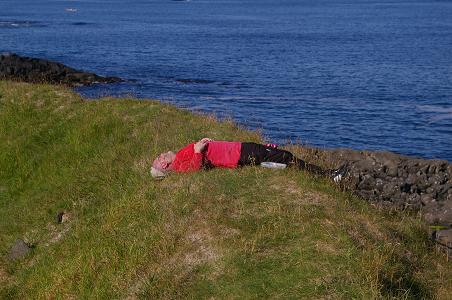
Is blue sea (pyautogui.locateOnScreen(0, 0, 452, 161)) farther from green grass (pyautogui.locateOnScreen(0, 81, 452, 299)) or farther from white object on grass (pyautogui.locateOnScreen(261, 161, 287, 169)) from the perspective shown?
white object on grass (pyautogui.locateOnScreen(261, 161, 287, 169))

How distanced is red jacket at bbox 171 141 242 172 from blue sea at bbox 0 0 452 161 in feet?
45.3

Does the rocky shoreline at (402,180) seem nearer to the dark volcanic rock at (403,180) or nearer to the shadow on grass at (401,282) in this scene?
the dark volcanic rock at (403,180)

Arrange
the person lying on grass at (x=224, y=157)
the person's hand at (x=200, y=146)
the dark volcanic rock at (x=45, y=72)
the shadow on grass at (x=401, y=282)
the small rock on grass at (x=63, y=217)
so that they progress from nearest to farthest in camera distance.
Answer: the shadow on grass at (x=401, y=282)
the person's hand at (x=200, y=146)
the person lying on grass at (x=224, y=157)
the small rock on grass at (x=63, y=217)
the dark volcanic rock at (x=45, y=72)

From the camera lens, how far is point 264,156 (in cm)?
1477

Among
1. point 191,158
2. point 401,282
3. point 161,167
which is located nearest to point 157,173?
point 161,167

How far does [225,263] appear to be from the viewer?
10.8 metres

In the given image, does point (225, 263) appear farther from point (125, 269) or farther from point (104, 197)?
point (104, 197)

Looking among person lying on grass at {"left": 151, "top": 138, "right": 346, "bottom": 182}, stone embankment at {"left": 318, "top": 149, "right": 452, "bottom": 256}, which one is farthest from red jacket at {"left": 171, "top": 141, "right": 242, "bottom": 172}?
stone embankment at {"left": 318, "top": 149, "right": 452, "bottom": 256}

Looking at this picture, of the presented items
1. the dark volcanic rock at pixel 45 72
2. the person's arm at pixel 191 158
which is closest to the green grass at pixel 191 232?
the person's arm at pixel 191 158

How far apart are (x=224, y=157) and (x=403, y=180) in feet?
27.0

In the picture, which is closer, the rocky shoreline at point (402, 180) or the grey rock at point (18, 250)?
the grey rock at point (18, 250)

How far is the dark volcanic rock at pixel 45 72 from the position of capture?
52562mm

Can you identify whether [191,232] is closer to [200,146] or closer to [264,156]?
[200,146]

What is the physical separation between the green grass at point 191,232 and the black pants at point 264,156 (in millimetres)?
332
